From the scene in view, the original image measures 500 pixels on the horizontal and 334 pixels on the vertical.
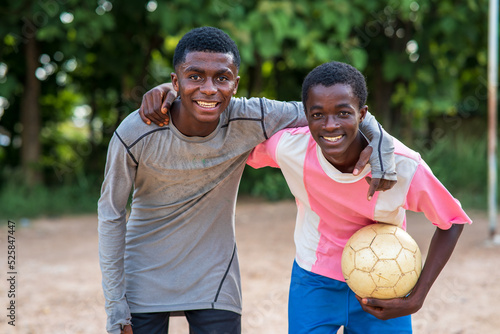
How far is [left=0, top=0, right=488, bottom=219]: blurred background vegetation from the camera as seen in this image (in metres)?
7.30

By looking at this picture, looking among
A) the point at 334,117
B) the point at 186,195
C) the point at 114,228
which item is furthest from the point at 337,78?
the point at 114,228

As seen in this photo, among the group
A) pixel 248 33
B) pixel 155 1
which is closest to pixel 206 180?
pixel 248 33

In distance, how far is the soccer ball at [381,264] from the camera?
230 cm

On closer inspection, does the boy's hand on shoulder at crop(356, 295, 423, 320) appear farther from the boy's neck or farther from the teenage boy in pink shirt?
the boy's neck

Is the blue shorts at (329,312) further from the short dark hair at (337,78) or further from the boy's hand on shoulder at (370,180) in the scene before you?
the short dark hair at (337,78)

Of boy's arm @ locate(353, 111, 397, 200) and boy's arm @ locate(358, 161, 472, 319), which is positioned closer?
boy's arm @ locate(353, 111, 397, 200)

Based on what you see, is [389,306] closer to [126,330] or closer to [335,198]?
[335,198]

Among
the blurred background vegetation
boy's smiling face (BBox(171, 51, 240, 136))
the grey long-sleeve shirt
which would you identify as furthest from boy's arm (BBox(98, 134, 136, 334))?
the blurred background vegetation

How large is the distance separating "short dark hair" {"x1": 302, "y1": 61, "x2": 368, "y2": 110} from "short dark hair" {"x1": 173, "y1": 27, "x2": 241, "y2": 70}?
37 centimetres

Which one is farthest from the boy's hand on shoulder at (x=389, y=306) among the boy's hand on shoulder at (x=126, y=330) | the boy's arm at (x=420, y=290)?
the boy's hand on shoulder at (x=126, y=330)

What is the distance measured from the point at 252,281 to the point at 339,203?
120 inches

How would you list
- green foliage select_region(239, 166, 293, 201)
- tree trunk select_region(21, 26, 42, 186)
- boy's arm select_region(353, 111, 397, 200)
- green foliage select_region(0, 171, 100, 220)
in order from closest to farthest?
boy's arm select_region(353, 111, 397, 200) → green foliage select_region(0, 171, 100, 220) → green foliage select_region(239, 166, 293, 201) → tree trunk select_region(21, 26, 42, 186)

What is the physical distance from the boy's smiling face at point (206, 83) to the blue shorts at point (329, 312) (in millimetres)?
928

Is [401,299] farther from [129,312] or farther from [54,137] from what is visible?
[54,137]
